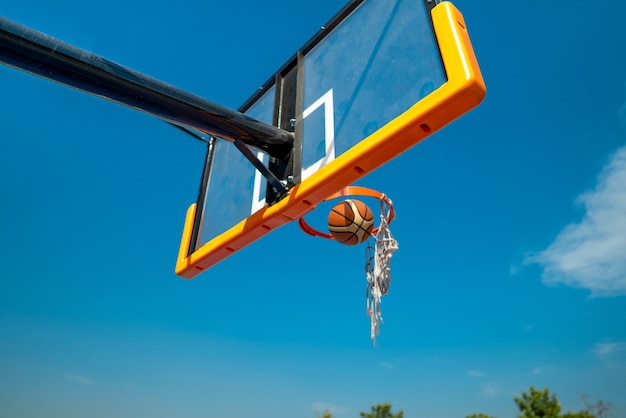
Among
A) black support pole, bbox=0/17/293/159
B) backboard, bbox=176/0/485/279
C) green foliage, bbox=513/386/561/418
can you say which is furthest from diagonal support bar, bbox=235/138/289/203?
green foliage, bbox=513/386/561/418

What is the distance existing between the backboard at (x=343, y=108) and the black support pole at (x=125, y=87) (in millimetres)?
200

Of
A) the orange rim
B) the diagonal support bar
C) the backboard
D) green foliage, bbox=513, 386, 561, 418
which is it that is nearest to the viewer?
the backboard

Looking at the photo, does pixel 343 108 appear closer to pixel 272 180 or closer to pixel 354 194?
pixel 272 180

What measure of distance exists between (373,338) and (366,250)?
0.83m

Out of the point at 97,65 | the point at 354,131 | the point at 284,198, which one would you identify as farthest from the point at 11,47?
the point at 354,131

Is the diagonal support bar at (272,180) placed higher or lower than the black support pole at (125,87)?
lower

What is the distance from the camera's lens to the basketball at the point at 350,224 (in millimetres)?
3469

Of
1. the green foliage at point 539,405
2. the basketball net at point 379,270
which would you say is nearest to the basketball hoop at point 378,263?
the basketball net at point 379,270

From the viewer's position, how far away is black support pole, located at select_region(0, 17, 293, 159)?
191cm

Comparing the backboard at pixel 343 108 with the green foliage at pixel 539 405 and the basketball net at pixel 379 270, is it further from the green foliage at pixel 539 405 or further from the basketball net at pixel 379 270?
the green foliage at pixel 539 405

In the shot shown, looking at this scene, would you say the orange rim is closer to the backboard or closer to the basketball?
the basketball

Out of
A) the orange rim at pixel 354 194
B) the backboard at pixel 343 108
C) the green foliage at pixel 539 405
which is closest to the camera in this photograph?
the backboard at pixel 343 108

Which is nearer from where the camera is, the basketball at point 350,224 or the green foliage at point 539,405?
the basketball at point 350,224

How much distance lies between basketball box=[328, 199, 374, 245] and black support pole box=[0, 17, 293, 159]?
38.4 inches
